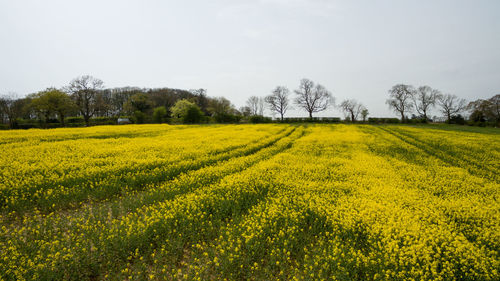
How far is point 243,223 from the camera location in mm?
5918

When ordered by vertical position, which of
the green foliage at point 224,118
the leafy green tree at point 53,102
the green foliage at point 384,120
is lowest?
the green foliage at point 384,120

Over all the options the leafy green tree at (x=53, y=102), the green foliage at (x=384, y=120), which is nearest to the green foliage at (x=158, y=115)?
the leafy green tree at (x=53, y=102)

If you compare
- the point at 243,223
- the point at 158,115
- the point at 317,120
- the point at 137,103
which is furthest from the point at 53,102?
the point at 317,120

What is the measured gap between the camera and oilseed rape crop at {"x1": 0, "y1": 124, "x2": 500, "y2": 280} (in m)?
4.30

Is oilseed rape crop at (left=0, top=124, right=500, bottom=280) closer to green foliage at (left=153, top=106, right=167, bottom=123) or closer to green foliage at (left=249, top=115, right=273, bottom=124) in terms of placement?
green foliage at (left=249, top=115, right=273, bottom=124)

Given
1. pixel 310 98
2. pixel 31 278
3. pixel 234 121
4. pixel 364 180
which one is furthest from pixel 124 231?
pixel 310 98

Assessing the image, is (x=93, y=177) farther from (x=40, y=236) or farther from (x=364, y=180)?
(x=364, y=180)

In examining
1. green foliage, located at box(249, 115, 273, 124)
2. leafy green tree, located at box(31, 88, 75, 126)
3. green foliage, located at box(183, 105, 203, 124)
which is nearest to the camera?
leafy green tree, located at box(31, 88, 75, 126)

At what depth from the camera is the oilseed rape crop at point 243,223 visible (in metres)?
4.30

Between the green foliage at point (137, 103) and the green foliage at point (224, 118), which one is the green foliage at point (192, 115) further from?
the green foliage at point (137, 103)

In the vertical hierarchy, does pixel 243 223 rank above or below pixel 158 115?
below

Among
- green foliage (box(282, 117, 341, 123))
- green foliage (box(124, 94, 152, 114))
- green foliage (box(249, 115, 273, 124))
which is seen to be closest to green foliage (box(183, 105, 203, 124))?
green foliage (box(249, 115, 273, 124))

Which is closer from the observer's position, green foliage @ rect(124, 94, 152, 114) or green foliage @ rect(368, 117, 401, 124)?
green foliage @ rect(368, 117, 401, 124)

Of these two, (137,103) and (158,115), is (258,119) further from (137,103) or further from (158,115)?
(137,103)
